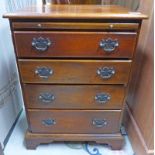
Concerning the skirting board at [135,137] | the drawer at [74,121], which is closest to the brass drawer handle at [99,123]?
the drawer at [74,121]

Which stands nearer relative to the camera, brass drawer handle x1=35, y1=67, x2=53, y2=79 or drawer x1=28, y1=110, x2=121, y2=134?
brass drawer handle x1=35, y1=67, x2=53, y2=79

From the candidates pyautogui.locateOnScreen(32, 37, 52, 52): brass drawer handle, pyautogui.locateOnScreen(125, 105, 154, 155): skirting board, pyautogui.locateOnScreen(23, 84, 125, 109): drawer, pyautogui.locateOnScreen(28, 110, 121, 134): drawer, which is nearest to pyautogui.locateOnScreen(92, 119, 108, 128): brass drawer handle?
pyautogui.locateOnScreen(28, 110, 121, 134): drawer

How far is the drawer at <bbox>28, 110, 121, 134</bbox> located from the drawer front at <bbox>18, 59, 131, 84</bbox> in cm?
22

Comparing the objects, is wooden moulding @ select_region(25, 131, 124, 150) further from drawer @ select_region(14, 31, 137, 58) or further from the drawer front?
drawer @ select_region(14, 31, 137, 58)

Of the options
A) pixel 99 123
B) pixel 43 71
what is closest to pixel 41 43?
pixel 43 71

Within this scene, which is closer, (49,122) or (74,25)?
(74,25)

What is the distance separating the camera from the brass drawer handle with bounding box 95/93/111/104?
1.09 meters

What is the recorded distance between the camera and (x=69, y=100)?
1107 millimetres

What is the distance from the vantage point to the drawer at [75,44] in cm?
91

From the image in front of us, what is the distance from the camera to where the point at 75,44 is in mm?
938

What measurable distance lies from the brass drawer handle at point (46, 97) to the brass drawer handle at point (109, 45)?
0.41 metres

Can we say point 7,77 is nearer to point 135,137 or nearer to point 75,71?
point 75,71

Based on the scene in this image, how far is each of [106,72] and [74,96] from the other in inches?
9.3

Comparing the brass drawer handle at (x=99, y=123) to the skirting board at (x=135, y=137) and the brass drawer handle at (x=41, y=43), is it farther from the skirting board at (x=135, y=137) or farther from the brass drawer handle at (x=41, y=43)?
the brass drawer handle at (x=41, y=43)
